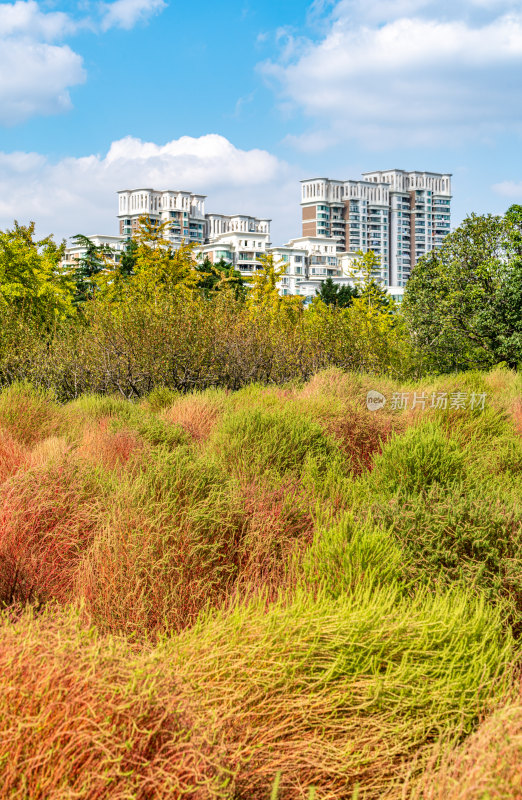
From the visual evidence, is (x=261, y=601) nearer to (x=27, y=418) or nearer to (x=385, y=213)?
(x=27, y=418)

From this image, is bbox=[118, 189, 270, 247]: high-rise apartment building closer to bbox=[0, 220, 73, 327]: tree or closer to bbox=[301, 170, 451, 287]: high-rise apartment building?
bbox=[301, 170, 451, 287]: high-rise apartment building

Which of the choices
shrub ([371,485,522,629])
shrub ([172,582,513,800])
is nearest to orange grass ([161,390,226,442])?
shrub ([371,485,522,629])

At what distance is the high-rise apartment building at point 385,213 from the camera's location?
471ft

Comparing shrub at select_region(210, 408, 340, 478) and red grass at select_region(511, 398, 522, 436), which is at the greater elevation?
shrub at select_region(210, 408, 340, 478)

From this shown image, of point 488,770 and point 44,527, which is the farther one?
point 44,527

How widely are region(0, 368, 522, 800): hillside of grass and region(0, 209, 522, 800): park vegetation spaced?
0.01 meters

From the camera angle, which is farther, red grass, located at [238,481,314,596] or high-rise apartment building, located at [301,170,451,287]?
high-rise apartment building, located at [301,170,451,287]

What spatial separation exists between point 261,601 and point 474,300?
21.0m

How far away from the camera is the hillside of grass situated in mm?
2090

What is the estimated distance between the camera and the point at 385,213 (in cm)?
14800

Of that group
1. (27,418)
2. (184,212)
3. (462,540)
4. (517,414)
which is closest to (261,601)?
(462,540)

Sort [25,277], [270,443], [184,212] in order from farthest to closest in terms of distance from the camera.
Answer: [184,212] → [25,277] → [270,443]

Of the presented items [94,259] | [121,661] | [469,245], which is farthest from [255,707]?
[94,259]

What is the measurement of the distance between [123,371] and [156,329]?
1023 mm
